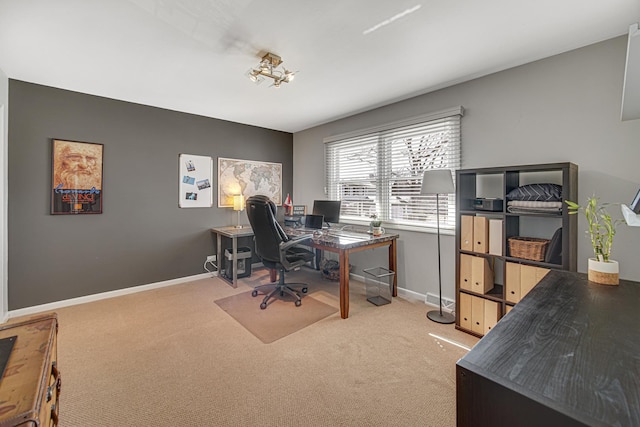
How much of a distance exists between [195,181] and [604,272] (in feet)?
13.9

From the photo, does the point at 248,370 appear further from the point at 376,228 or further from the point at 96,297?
the point at 96,297

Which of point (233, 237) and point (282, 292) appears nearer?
point (282, 292)

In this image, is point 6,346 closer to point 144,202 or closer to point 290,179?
point 144,202


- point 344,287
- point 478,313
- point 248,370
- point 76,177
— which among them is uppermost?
point 76,177

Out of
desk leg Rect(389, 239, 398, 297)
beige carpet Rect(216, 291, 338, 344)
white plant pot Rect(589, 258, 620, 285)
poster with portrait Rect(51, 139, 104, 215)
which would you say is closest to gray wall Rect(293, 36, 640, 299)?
desk leg Rect(389, 239, 398, 297)

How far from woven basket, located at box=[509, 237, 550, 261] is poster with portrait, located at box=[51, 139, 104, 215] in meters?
4.35

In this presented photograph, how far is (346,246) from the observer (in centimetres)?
276

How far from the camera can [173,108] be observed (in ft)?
12.1

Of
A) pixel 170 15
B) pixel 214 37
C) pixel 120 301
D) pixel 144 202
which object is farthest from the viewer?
pixel 144 202

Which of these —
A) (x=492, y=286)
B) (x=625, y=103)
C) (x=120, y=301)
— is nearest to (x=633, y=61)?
(x=625, y=103)

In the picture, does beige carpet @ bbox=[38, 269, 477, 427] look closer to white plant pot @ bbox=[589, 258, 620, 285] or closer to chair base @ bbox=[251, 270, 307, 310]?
chair base @ bbox=[251, 270, 307, 310]

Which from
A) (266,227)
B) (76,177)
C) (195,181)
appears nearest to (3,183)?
(76,177)

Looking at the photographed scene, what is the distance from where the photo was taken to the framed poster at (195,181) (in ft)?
12.7

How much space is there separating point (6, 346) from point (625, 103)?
2739mm
